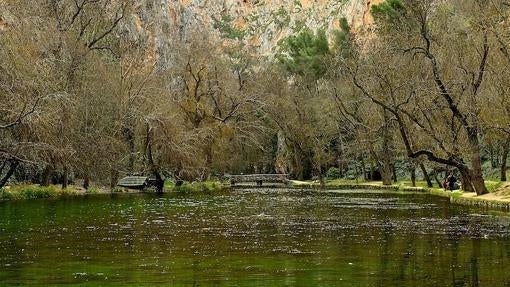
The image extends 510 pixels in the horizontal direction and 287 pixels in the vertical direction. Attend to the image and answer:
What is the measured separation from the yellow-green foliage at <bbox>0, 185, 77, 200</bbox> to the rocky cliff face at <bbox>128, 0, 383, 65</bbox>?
7294cm

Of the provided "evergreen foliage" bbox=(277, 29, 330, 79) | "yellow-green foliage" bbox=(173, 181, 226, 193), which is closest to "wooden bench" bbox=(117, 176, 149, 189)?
"yellow-green foliage" bbox=(173, 181, 226, 193)

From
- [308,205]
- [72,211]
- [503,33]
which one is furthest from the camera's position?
[308,205]

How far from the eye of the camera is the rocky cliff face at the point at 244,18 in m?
129

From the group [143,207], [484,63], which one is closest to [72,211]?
[143,207]

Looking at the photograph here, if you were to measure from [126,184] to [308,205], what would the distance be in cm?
2281

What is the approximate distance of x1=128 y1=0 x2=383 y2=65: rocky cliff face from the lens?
12862 centimetres

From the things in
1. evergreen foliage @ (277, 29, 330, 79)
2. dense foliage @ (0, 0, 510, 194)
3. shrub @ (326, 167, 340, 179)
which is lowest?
shrub @ (326, 167, 340, 179)

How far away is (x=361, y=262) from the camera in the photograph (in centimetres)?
1644

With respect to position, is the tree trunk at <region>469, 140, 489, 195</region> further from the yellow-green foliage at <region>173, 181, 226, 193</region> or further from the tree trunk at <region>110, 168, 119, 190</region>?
the tree trunk at <region>110, 168, 119, 190</region>

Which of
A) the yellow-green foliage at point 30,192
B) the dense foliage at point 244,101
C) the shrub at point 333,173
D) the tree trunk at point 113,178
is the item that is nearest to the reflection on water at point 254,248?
the dense foliage at point 244,101

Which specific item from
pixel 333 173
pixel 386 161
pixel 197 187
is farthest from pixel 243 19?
pixel 197 187

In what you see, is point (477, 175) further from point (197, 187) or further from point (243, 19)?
point (243, 19)

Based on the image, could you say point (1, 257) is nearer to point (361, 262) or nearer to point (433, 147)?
point (361, 262)

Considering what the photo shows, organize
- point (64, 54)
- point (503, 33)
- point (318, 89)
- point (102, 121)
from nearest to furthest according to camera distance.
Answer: point (503, 33) → point (64, 54) → point (102, 121) → point (318, 89)
